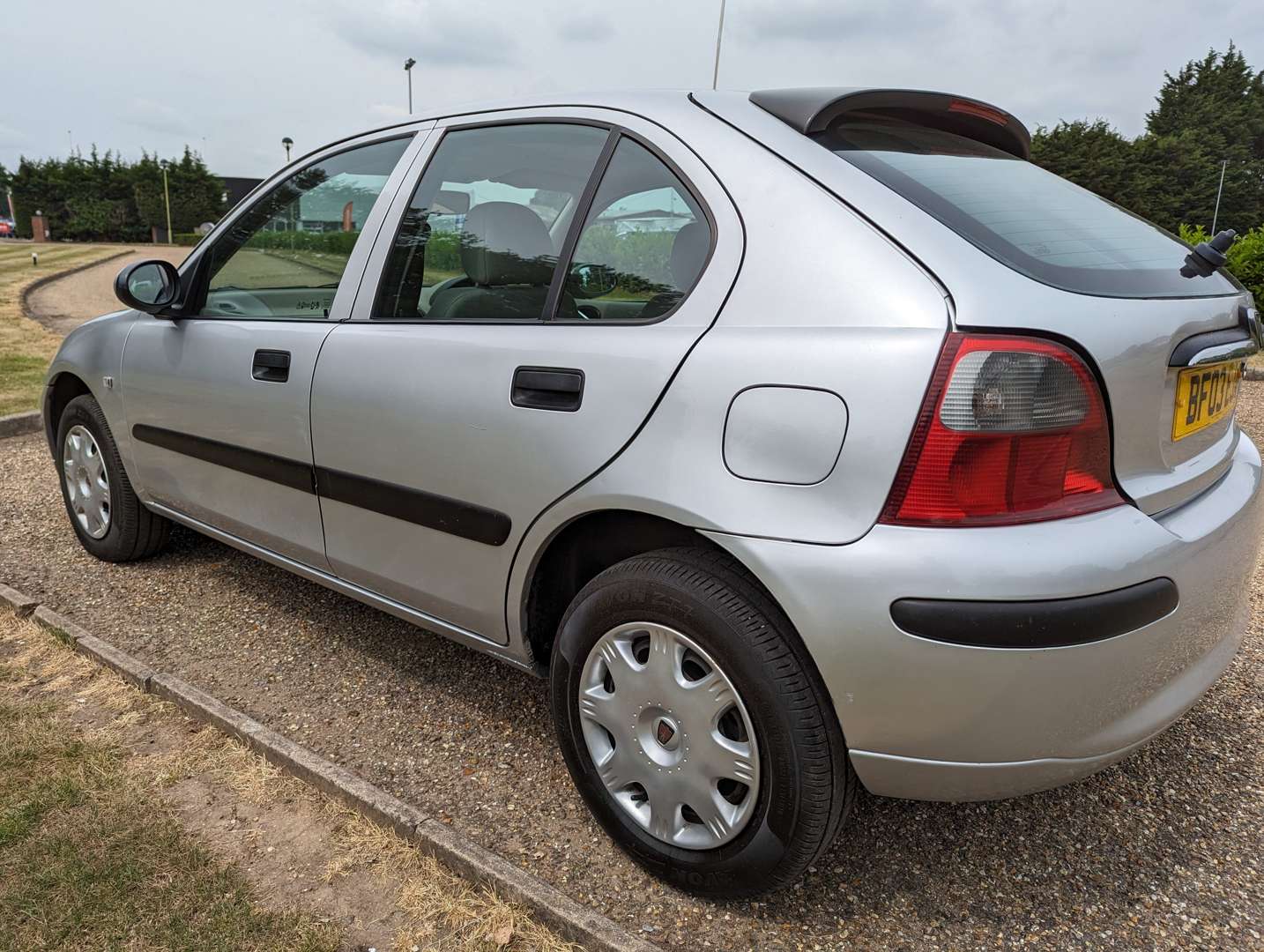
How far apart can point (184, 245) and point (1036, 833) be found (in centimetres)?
5868

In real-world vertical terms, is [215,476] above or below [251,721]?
above

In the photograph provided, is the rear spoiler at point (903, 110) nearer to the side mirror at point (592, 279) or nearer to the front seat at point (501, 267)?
the side mirror at point (592, 279)

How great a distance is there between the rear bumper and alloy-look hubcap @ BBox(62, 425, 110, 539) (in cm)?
320

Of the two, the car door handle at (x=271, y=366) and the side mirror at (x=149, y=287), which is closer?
the car door handle at (x=271, y=366)

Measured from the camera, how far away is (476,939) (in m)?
1.87

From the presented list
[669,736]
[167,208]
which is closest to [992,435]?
[669,736]

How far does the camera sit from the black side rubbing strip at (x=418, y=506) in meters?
2.20

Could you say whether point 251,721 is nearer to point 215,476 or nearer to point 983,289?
point 215,476

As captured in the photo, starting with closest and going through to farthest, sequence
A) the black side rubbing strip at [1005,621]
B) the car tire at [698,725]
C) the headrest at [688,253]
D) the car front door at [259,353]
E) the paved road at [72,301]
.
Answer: the black side rubbing strip at [1005,621]
the car tire at [698,725]
the headrest at [688,253]
the car front door at [259,353]
the paved road at [72,301]

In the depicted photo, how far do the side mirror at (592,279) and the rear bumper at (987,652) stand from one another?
71cm

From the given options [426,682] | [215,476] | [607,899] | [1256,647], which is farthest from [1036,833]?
[215,476]

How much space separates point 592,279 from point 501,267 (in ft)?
1.18

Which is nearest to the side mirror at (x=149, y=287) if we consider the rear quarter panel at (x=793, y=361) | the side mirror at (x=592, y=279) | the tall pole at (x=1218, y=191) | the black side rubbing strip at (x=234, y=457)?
the black side rubbing strip at (x=234, y=457)

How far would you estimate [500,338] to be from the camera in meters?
2.19
